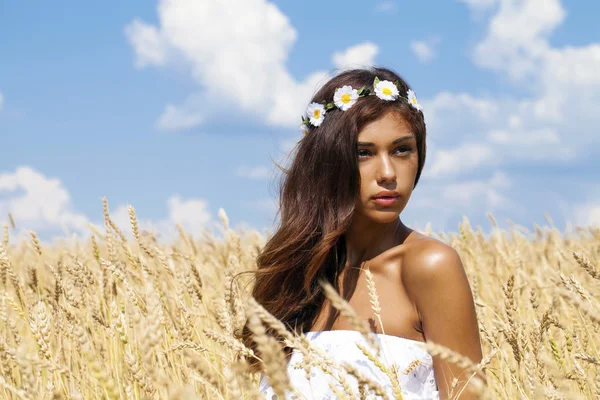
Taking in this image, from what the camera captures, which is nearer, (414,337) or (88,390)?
(414,337)

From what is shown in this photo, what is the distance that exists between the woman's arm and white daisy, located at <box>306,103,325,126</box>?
599mm

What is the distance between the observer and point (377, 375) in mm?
1913

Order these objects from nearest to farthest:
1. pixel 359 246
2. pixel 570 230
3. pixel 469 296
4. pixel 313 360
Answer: pixel 313 360
pixel 469 296
pixel 359 246
pixel 570 230

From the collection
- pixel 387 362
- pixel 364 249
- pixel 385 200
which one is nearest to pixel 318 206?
pixel 364 249

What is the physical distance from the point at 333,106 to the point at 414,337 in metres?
0.77

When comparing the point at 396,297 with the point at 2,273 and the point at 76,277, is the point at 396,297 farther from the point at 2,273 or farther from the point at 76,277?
the point at 2,273

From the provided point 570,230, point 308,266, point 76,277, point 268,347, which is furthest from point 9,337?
point 570,230

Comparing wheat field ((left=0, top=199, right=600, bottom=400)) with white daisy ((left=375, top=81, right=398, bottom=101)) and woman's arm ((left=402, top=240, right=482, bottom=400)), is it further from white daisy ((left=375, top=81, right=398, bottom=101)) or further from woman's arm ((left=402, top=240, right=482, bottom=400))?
white daisy ((left=375, top=81, right=398, bottom=101))

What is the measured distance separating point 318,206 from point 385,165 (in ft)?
1.09

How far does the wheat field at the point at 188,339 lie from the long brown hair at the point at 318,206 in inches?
5.4

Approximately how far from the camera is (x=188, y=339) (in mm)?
1868

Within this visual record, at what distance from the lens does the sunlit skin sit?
180cm

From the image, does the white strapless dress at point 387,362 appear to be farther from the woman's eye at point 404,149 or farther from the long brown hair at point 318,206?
the woman's eye at point 404,149

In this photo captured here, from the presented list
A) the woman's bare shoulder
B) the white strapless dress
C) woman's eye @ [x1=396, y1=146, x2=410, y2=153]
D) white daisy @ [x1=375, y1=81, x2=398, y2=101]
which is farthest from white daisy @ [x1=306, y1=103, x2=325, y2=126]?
the white strapless dress
